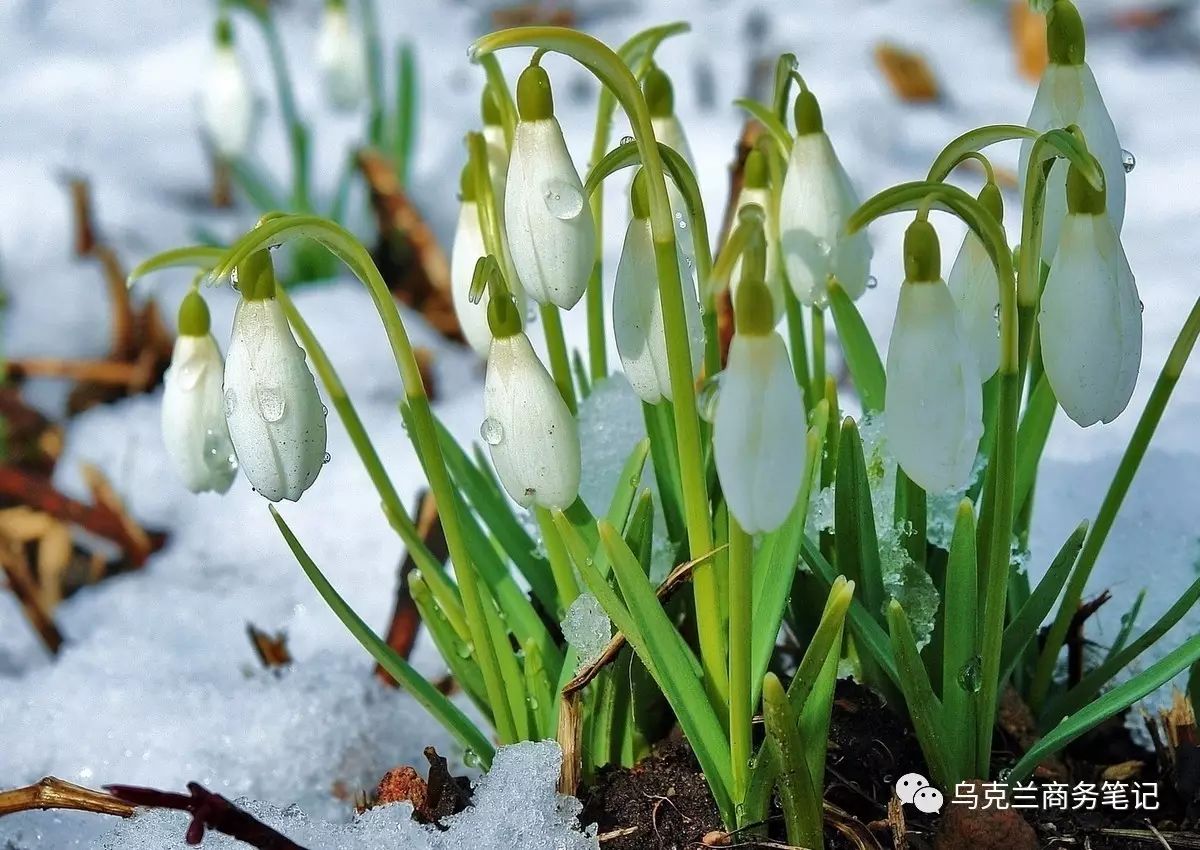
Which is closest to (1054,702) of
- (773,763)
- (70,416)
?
(773,763)

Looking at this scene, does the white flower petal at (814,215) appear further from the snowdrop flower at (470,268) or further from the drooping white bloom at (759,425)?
the drooping white bloom at (759,425)

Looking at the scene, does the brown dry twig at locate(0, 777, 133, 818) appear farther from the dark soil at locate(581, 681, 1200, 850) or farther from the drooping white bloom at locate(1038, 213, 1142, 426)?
the drooping white bloom at locate(1038, 213, 1142, 426)

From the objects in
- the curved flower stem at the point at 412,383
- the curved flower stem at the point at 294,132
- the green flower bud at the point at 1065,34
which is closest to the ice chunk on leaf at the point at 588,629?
the curved flower stem at the point at 412,383

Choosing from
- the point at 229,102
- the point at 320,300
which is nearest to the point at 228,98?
the point at 229,102

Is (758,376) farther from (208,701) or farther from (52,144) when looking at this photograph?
(52,144)

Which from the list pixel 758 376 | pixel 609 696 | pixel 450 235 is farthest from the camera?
pixel 450 235
